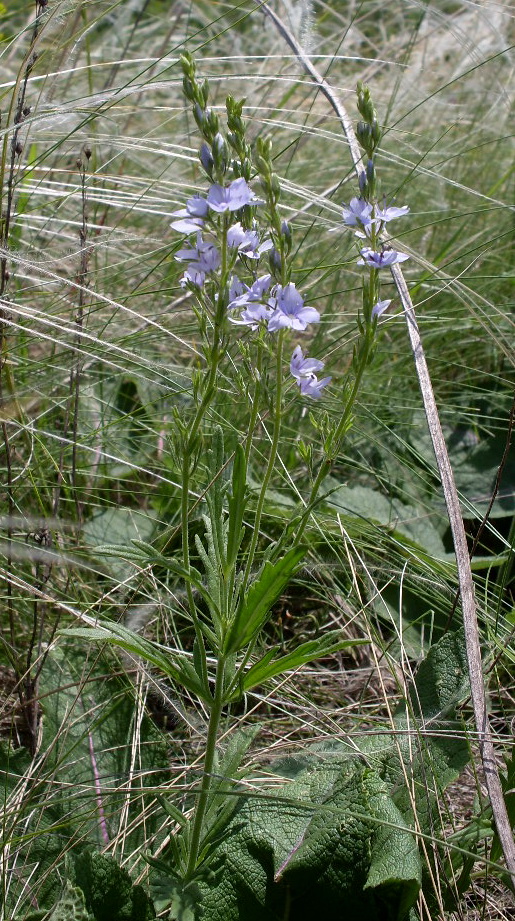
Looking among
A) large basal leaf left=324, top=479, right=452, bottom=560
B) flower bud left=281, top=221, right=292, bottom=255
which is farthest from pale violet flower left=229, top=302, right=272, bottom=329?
large basal leaf left=324, top=479, right=452, bottom=560

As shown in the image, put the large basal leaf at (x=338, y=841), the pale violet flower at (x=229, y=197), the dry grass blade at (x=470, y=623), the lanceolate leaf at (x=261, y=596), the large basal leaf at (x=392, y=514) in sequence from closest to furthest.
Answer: the pale violet flower at (x=229, y=197)
the lanceolate leaf at (x=261, y=596)
the dry grass blade at (x=470, y=623)
the large basal leaf at (x=338, y=841)
the large basal leaf at (x=392, y=514)

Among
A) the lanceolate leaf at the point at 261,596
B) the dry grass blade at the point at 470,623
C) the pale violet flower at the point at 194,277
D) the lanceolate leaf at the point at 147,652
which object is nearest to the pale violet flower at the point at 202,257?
the pale violet flower at the point at 194,277

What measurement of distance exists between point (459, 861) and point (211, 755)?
0.61 meters

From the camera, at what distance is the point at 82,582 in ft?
7.06

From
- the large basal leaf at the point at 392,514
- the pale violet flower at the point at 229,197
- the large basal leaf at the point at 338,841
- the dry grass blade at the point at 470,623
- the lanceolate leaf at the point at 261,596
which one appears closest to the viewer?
the pale violet flower at the point at 229,197

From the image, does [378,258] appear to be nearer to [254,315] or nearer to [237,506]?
[254,315]

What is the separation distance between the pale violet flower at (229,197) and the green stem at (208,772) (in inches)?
28.9

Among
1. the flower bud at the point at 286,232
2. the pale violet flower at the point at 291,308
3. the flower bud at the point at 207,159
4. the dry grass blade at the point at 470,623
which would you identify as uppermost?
the flower bud at the point at 207,159

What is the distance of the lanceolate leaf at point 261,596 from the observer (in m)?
1.32

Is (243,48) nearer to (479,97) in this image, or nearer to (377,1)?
(377,1)

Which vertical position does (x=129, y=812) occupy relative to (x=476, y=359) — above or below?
below

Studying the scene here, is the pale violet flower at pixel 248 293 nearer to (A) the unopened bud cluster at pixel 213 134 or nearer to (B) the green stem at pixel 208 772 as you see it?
(A) the unopened bud cluster at pixel 213 134

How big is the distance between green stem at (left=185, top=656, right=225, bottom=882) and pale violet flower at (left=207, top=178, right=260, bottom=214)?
2.41 feet

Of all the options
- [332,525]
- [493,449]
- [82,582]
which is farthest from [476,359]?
[82,582]
